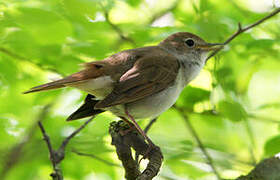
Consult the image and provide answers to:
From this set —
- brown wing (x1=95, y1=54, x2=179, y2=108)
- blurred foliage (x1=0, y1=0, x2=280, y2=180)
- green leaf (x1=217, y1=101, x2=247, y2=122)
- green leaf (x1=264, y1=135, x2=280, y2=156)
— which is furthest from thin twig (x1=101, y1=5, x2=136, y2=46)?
green leaf (x1=264, y1=135, x2=280, y2=156)

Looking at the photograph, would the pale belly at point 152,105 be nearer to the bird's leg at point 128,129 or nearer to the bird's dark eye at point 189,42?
the bird's leg at point 128,129

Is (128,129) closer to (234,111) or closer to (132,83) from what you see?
(132,83)

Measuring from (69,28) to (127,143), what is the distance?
1177 millimetres

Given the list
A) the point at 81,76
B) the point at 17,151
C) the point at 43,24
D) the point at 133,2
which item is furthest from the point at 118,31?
the point at 17,151

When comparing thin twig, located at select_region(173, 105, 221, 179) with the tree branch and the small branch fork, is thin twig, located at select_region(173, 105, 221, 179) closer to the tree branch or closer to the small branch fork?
the tree branch

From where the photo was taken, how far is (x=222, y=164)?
3111 mm

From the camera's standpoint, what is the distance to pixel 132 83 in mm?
3281

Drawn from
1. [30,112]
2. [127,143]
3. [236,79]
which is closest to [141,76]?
[127,143]

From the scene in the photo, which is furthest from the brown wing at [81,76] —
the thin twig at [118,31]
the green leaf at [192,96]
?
the green leaf at [192,96]

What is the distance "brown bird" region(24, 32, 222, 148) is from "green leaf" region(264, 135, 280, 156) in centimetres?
93

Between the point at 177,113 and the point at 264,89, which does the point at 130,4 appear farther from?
the point at 264,89

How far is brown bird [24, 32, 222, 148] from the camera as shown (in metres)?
3.19

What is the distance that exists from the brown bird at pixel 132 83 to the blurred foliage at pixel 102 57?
0.69ft

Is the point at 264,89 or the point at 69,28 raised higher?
the point at 69,28
